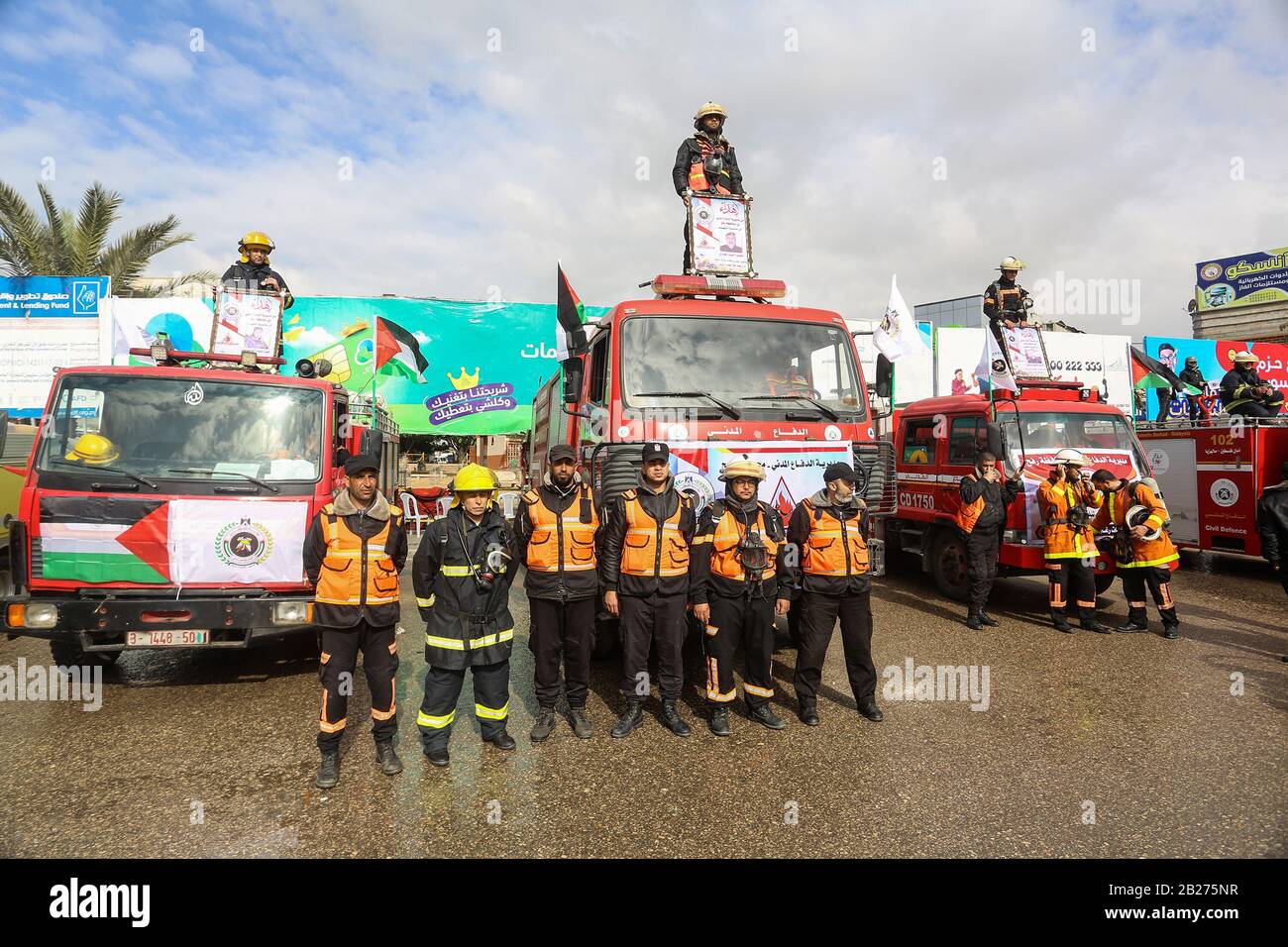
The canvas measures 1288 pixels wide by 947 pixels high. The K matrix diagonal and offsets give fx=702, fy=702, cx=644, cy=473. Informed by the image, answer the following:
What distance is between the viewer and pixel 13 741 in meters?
4.21

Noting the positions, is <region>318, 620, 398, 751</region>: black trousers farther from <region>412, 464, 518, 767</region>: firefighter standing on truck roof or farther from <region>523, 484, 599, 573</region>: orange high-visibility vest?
<region>523, 484, 599, 573</region>: orange high-visibility vest

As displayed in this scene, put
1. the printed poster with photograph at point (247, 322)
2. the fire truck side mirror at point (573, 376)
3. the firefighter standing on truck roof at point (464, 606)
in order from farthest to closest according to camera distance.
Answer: the printed poster with photograph at point (247, 322) → the fire truck side mirror at point (573, 376) → the firefighter standing on truck roof at point (464, 606)

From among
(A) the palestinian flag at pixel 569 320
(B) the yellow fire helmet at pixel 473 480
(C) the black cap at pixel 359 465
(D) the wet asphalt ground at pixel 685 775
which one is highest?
(A) the palestinian flag at pixel 569 320

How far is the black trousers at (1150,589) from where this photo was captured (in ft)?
21.3

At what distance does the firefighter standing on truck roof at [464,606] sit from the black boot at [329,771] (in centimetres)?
45

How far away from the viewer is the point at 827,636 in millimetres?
4621

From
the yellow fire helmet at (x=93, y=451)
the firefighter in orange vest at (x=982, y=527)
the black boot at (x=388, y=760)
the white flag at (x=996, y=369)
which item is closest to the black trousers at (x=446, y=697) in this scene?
the black boot at (x=388, y=760)

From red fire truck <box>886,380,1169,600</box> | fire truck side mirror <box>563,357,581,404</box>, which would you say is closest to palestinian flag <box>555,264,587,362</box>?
fire truck side mirror <box>563,357,581,404</box>

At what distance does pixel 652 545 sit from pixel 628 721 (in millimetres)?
1142

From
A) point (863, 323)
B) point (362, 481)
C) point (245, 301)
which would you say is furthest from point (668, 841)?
point (863, 323)

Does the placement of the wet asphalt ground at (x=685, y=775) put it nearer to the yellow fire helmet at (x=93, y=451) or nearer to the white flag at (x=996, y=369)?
the yellow fire helmet at (x=93, y=451)

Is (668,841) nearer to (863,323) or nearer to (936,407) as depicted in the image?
(936,407)

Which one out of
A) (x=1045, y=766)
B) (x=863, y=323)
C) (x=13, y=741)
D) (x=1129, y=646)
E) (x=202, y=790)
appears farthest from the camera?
(x=863, y=323)

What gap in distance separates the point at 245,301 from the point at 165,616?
3.12 metres
